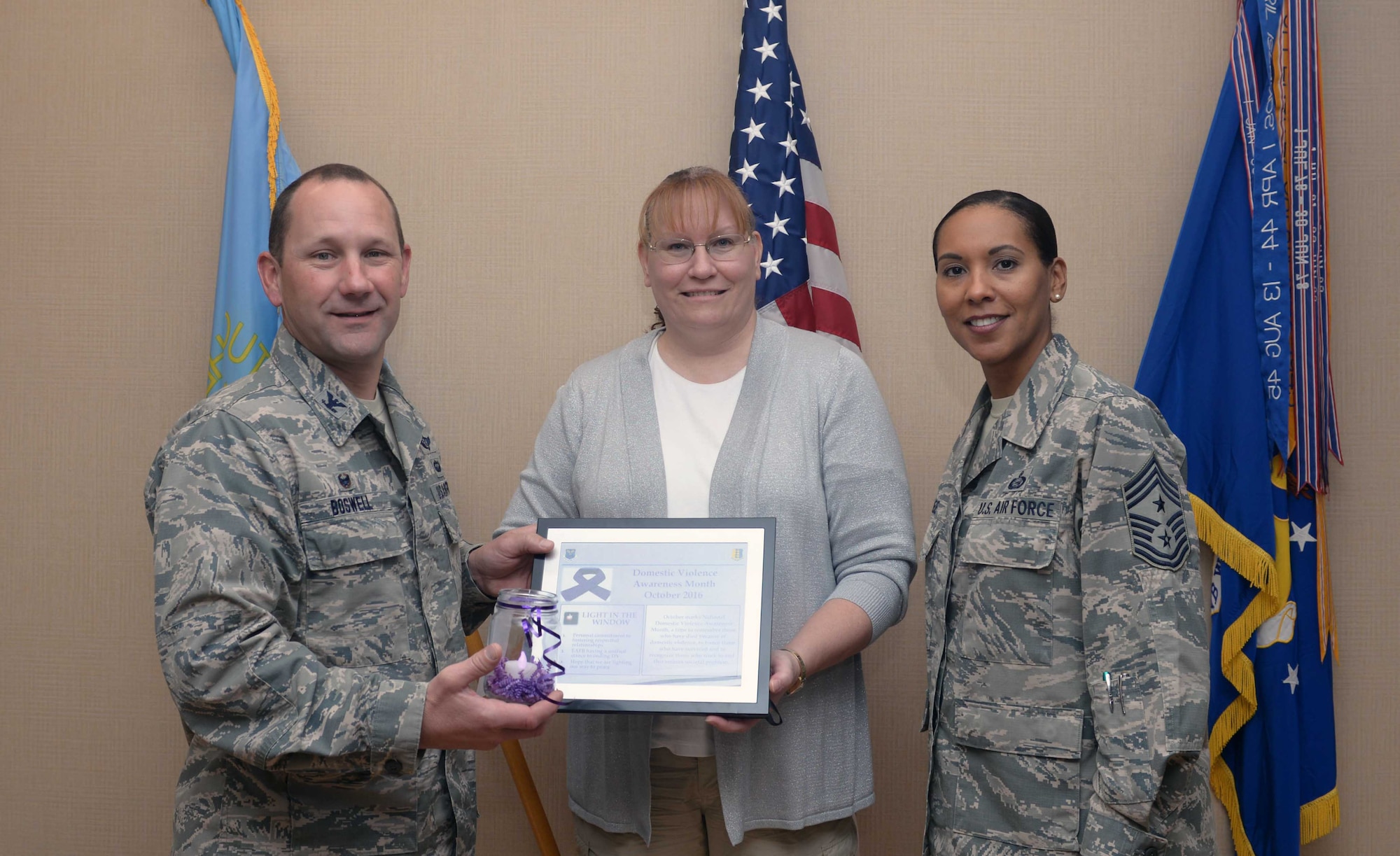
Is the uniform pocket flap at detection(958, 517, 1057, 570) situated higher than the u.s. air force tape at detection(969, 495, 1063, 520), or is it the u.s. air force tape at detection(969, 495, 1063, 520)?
the u.s. air force tape at detection(969, 495, 1063, 520)

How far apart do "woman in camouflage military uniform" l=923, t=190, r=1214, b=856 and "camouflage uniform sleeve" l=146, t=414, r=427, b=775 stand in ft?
→ 3.12

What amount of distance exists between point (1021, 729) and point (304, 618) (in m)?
1.21

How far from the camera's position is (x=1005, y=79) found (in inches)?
122

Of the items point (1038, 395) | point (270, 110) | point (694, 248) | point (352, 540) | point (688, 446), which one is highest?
point (270, 110)

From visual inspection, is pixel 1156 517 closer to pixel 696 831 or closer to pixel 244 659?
pixel 696 831

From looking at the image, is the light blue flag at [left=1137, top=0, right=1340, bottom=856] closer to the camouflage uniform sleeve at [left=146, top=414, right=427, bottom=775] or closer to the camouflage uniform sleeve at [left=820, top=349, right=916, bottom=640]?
the camouflage uniform sleeve at [left=820, top=349, right=916, bottom=640]

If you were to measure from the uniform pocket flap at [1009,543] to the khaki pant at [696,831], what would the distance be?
64 cm

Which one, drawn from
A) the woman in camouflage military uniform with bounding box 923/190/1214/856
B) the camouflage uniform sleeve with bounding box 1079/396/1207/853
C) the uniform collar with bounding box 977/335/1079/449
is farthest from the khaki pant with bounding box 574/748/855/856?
the uniform collar with bounding box 977/335/1079/449

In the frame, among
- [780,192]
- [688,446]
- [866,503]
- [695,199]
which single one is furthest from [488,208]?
[866,503]

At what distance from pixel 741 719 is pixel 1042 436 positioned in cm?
71

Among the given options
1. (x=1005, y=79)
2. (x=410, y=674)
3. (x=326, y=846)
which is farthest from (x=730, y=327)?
(x=1005, y=79)

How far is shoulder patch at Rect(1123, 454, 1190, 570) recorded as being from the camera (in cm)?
167

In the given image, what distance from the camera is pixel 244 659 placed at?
5.28ft

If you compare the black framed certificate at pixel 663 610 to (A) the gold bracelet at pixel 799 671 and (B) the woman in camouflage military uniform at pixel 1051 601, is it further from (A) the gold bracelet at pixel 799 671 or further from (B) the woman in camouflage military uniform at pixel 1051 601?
(B) the woman in camouflage military uniform at pixel 1051 601
